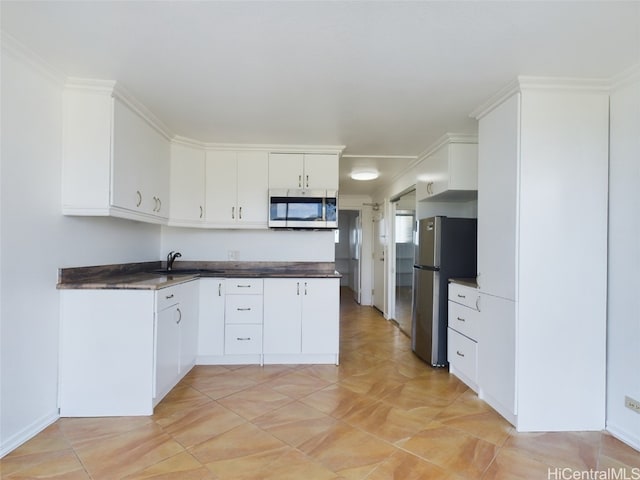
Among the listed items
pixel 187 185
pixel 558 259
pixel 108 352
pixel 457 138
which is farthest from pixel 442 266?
pixel 108 352

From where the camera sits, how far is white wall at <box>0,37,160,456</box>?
6.01 feet

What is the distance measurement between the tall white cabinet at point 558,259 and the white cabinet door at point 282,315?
184 centimetres

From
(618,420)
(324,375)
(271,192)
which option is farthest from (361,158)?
(618,420)

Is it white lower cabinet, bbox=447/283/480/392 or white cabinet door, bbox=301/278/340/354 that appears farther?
white cabinet door, bbox=301/278/340/354

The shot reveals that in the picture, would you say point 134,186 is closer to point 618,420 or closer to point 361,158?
point 361,158

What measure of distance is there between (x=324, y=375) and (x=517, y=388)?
154 cm

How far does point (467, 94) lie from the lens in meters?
2.34

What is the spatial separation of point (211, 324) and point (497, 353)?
8.12ft

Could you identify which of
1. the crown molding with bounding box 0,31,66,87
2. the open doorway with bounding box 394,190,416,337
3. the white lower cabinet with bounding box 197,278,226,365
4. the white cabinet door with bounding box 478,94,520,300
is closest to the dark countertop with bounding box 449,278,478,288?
the white cabinet door with bounding box 478,94,520,300

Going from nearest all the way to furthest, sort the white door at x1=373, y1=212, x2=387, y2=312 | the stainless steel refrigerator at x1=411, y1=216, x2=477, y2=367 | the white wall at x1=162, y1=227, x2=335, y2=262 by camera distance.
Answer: the stainless steel refrigerator at x1=411, y1=216, x2=477, y2=367
the white wall at x1=162, y1=227, x2=335, y2=262
the white door at x1=373, y1=212, x2=387, y2=312

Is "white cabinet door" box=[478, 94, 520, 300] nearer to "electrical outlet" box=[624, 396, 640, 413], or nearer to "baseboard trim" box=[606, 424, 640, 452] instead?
"electrical outlet" box=[624, 396, 640, 413]

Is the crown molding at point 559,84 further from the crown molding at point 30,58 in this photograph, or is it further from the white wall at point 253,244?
the crown molding at point 30,58

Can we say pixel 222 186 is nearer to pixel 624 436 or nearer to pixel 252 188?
pixel 252 188

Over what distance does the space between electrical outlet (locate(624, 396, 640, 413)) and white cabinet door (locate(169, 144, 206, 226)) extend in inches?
143
